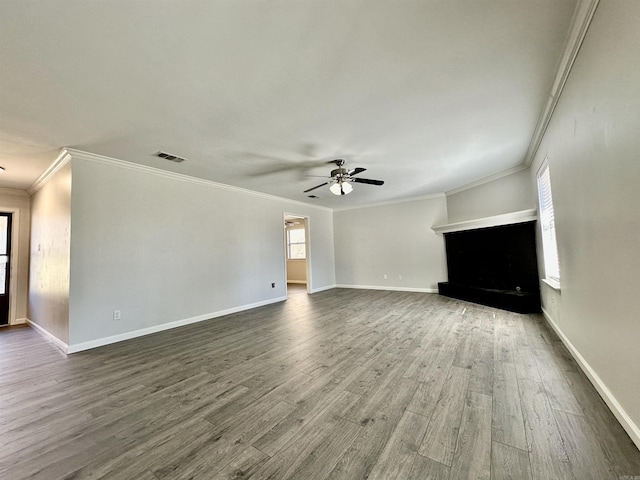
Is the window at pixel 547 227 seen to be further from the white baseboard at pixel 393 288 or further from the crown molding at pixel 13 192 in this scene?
the crown molding at pixel 13 192

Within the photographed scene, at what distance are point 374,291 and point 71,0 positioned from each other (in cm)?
703

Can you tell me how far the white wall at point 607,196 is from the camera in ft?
4.56

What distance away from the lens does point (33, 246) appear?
16.4 ft

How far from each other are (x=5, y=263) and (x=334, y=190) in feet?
22.2

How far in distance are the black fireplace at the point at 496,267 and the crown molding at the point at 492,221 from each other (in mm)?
166

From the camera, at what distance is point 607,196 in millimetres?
1671

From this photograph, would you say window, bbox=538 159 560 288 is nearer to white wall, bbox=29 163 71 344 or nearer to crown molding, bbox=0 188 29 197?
white wall, bbox=29 163 71 344

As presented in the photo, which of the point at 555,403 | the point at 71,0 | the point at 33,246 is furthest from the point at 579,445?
the point at 33,246

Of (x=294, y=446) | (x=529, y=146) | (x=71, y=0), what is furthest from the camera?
(x=529, y=146)

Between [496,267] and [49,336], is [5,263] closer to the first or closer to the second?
[49,336]

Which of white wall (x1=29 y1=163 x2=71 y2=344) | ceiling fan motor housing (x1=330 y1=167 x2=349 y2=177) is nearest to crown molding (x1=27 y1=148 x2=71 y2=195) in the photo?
white wall (x1=29 y1=163 x2=71 y2=344)

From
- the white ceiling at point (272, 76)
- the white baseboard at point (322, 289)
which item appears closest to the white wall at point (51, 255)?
the white ceiling at point (272, 76)

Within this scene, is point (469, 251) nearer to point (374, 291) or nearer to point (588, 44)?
point (374, 291)

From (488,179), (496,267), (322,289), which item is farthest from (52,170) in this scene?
(496,267)
